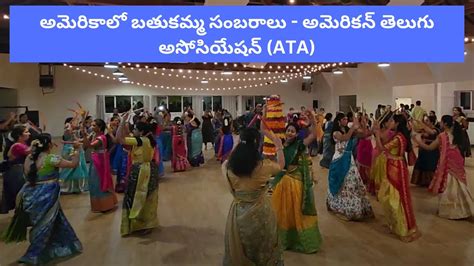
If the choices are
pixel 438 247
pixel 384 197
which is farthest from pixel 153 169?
pixel 438 247

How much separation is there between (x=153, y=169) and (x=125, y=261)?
106cm

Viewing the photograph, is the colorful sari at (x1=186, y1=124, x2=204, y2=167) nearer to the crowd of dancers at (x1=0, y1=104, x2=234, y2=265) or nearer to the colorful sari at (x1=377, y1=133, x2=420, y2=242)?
the crowd of dancers at (x1=0, y1=104, x2=234, y2=265)

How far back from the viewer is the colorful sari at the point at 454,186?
4438mm

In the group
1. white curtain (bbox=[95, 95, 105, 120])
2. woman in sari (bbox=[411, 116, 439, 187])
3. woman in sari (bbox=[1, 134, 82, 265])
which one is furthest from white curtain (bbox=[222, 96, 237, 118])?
woman in sari (bbox=[1, 134, 82, 265])

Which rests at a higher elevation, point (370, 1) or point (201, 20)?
point (370, 1)

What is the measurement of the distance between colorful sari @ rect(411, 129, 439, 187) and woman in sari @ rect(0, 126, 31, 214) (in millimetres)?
5701

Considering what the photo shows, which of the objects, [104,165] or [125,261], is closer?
[125,261]

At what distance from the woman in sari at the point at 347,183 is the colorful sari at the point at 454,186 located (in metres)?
0.91

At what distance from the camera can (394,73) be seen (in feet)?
46.3

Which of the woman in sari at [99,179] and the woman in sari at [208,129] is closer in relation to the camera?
the woman in sari at [99,179]

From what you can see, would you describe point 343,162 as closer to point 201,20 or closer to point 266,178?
point 266,178

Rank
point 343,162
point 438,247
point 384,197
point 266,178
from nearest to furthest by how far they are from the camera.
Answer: point 266,178 < point 438,247 < point 384,197 < point 343,162

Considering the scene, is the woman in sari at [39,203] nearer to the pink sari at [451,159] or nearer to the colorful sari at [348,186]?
the colorful sari at [348,186]

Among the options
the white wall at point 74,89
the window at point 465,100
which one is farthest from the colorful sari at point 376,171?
the white wall at point 74,89
